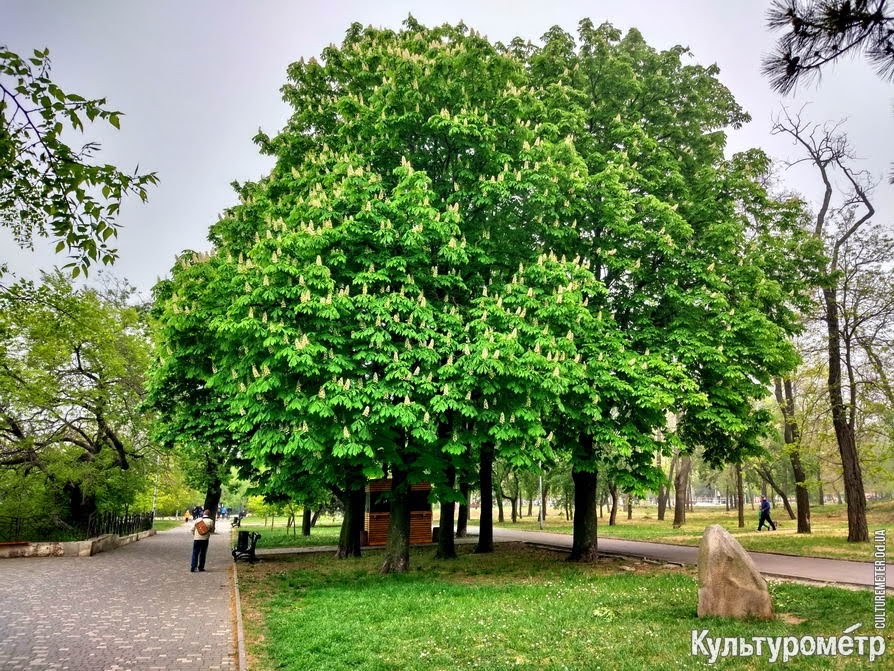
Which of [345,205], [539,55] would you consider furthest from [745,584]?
[539,55]

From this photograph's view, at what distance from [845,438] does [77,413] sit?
3093 cm

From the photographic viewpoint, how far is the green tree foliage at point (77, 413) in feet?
74.4

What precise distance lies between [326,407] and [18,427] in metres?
19.1

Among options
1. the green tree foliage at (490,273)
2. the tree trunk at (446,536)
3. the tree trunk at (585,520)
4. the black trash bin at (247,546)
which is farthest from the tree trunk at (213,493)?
the tree trunk at (585,520)

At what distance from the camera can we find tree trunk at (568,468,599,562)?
→ 17312mm

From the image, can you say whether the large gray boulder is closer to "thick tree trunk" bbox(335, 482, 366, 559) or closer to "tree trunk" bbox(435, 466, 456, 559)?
"tree trunk" bbox(435, 466, 456, 559)

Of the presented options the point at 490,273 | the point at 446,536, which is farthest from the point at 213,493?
the point at 490,273

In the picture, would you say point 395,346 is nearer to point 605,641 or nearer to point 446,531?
point 605,641

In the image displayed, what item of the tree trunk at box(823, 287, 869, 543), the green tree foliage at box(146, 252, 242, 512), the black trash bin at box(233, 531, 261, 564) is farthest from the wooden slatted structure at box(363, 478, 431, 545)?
the tree trunk at box(823, 287, 869, 543)

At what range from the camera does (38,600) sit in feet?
41.6

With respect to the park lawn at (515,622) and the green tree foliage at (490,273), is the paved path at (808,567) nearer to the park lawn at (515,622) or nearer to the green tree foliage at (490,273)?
the park lawn at (515,622)

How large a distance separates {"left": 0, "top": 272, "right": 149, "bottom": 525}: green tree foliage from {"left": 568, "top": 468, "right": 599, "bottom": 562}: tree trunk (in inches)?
693

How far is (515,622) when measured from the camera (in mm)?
9406

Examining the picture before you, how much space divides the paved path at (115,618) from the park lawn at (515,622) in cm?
77
